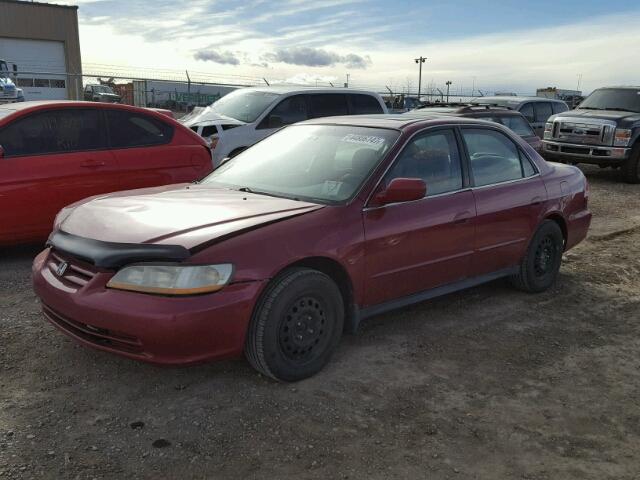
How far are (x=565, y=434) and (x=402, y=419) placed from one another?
0.83m

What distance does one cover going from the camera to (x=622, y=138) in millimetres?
12477

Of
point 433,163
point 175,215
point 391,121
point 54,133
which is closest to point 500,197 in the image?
point 433,163

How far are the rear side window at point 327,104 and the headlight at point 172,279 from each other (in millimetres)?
7280

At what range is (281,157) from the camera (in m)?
4.55

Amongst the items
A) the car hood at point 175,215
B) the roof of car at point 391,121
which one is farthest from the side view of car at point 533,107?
the car hood at point 175,215

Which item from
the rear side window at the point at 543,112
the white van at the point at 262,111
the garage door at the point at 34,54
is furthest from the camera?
the garage door at the point at 34,54

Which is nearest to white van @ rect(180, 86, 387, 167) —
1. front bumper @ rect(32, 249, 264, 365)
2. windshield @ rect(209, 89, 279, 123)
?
windshield @ rect(209, 89, 279, 123)

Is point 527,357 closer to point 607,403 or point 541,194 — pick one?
point 607,403

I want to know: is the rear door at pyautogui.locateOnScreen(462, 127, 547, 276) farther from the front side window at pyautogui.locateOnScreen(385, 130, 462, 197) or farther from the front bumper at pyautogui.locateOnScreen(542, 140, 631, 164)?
the front bumper at pyautogui.locateOnScreen(542, 140, 631, 164)

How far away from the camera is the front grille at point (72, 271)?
10.9ft

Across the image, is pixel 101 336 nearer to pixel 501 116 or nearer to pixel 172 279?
pixel 172 279

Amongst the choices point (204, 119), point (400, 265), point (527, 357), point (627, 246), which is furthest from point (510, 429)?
point (204, 119)

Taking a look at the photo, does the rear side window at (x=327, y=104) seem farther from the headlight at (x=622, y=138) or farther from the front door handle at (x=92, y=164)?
the headlight at (x=622, y=138)

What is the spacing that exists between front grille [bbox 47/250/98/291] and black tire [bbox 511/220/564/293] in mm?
3520
